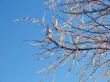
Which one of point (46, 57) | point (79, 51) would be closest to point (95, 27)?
point (79, 51)

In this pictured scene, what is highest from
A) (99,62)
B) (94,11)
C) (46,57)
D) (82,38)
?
(94,11)

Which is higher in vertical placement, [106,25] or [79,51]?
[106,25]

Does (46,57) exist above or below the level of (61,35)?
below

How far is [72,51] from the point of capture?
4.82 meters

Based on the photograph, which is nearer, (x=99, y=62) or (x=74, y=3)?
(x=74, y=3)

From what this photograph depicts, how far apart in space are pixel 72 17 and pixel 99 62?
1.04m

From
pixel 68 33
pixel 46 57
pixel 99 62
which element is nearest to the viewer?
pixel 68 33

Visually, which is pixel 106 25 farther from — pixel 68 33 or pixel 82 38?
pixel 68 33

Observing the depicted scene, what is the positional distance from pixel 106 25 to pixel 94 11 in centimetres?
45

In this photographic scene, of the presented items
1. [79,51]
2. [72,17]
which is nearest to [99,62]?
[79,51]

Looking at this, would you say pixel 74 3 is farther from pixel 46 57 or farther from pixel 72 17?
pixel 46 57

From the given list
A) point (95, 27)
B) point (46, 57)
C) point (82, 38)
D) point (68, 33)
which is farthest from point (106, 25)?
point (46, 57)

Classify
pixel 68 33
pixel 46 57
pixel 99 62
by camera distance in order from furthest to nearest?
1. pixel 99 62
2. pixel 46 57
3. pixel 68 33

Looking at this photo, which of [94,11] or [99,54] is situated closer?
[94,11]
